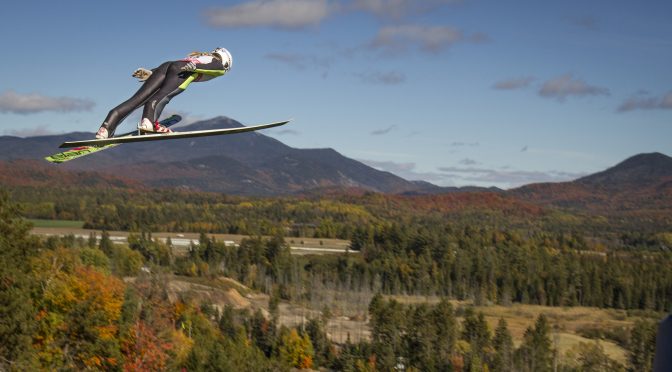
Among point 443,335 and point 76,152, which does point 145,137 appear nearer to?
point 76,152

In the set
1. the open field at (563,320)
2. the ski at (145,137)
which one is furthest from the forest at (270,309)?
the ski at (145,137)

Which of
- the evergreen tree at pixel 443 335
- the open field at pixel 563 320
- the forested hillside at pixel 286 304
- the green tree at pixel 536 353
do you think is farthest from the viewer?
the open field at pixel 563 320

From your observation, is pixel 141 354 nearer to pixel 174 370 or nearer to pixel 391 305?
pixel 174 370

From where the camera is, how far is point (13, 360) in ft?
176

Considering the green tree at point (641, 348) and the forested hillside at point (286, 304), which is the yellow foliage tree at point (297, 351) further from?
the green tree at point (641, 348)

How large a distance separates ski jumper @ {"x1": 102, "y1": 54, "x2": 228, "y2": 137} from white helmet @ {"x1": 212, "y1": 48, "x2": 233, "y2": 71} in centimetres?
5

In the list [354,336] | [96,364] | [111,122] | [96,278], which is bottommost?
[354,336]

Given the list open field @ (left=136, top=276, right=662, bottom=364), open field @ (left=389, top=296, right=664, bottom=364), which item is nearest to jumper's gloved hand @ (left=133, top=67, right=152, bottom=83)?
open field @ (left=136, top=276, right=662, bottom=364)

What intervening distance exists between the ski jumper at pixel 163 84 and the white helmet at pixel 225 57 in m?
0.05

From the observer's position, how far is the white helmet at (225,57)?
11.6 meters

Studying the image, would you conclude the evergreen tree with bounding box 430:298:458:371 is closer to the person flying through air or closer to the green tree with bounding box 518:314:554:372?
the green tree with bounding box 518:314:554:372

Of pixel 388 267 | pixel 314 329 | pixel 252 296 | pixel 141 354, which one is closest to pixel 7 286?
pixel 141 354

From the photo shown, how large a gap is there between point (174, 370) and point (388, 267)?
418 ft

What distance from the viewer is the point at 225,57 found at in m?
11.6
